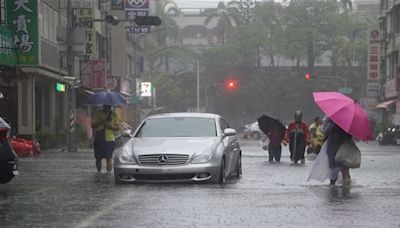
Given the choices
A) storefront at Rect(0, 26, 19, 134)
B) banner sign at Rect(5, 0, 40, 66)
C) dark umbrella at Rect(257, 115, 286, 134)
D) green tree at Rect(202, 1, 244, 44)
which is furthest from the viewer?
green tree at Rect(202, 1, 244, 44)

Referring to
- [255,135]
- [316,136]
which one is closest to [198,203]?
[316,136]

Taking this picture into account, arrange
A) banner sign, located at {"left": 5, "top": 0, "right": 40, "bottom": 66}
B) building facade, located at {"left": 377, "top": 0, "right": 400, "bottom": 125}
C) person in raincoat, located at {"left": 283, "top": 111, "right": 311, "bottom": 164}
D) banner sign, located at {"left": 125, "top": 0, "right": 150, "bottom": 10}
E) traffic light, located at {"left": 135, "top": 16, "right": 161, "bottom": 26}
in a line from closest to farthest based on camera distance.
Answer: person in raincoat, located at {"left": 283, "top": 111, "right": 311, "bottom": 164} → banner sign, located at {"left": 5, "top": 0, "right": 40, "bottom": 66} → traffic light, located at {"left": 135, "top": 16, "right": 161, "bottom": 26} → banner sign, located at {"left": 125, "top": 0, "right": 150, "bottom": 10} → building facade, located at {"left": 377, "top": 0, "right": 400, "bottom": 125}

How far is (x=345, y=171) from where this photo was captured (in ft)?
46.6

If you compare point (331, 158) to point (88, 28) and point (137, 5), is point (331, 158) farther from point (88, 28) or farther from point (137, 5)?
point (137, 5)

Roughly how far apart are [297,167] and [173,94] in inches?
2446

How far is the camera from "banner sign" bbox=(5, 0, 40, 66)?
2692cm

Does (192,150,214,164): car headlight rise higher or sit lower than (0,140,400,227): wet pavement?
higher

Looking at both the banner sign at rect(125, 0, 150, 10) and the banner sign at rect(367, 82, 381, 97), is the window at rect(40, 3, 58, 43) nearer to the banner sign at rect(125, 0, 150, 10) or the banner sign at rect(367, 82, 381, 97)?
the banner sign at rect(125, 0, 150, 10)

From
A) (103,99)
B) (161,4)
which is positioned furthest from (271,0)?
(103,99)

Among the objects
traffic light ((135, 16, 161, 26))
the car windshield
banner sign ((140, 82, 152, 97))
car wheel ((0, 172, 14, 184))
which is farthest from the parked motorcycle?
banner sign ((140, 82, 152, 97))

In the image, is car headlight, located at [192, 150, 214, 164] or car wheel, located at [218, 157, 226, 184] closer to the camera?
car headlight, located at [192, 150, 214, 164]

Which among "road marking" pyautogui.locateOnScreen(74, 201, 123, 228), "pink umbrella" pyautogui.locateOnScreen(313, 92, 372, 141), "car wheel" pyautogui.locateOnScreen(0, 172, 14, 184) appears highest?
"pink umbrella" pyautogui.locateOnScreen(313, 92, 372, 141)

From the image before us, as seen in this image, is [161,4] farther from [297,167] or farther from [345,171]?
[345,171]

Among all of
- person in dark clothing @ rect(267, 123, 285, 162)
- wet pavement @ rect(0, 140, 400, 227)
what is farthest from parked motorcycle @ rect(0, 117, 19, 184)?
person in dark clothing @ rect(267, 123, 285, 162)
